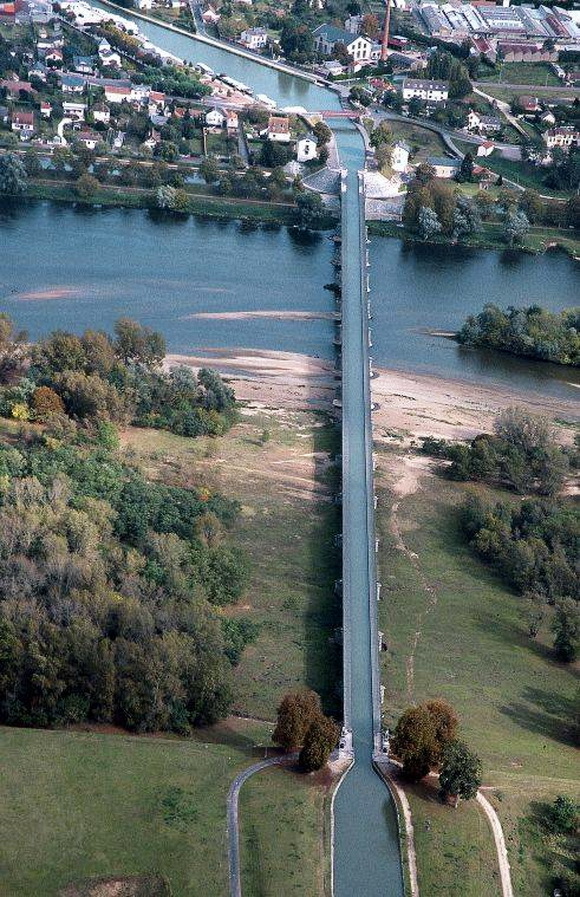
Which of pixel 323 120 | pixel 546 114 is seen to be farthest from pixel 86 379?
pixel 546 114

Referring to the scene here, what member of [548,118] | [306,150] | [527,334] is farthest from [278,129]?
[527,334]

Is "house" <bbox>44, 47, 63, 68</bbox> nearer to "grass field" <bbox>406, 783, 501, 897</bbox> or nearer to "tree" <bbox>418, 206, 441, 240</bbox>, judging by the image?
→ "tree" <bbox>418, 206, 441, 240</bbox>

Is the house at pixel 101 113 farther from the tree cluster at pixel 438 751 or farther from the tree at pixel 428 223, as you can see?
the tree cluster at pixel 438 751

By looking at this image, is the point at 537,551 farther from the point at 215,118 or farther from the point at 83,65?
the point at 83,65

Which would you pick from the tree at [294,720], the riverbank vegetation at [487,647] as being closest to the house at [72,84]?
the riverbank vegetation at [487,647]

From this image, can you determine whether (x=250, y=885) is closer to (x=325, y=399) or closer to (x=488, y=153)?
(x=325, y=399)

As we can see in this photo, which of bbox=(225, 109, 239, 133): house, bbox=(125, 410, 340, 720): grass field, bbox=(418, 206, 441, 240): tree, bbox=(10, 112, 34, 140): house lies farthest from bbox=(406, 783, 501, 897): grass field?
bbox=(225, 109, 239, 133): house
